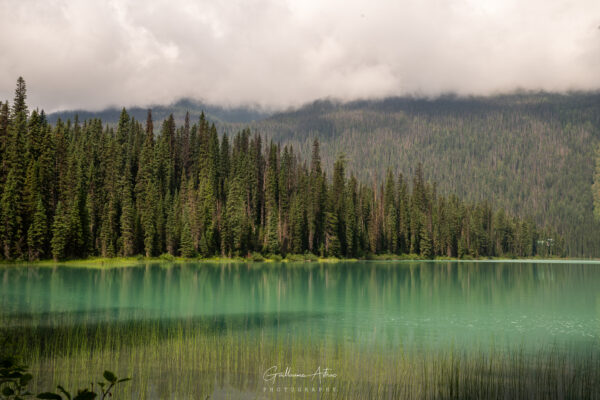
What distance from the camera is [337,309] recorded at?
38.9m

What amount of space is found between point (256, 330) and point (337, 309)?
1239 cm

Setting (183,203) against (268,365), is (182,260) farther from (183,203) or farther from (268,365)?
(268,365)

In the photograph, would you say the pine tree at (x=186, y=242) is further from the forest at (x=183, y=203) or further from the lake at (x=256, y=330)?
the lake at (x=256, y=330)

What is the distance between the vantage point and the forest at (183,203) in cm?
8800

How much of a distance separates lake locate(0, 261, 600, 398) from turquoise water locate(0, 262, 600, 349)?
10 cm

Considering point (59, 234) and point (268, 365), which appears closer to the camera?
point (268, 365)

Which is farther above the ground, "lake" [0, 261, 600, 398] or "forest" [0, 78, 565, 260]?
"forest" [0, 78, 565, 260]

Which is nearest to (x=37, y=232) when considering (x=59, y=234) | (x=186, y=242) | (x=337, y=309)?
(x=59, y=234)

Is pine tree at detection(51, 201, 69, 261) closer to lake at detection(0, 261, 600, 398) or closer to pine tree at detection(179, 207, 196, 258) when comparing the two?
pine tree at detection(179, 207, 196, 258)

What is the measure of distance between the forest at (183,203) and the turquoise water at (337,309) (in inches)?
1318

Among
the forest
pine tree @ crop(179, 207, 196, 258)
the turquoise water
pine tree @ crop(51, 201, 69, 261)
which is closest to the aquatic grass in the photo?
the turquoise water

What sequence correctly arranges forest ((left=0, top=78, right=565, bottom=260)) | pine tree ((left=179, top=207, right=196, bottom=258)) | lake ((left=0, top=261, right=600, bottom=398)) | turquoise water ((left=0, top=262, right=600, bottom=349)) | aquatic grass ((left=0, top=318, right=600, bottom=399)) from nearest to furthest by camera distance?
aquatic grass ((left=0, top=318, right=600, bottom=399)), lake ((left=0, top=261, right=600, bottom=398)), turquoise water ((left=0, top=262, right=600, bottom=349)), forest ((left=0, top=78, right=565, bottom=260)), pine tree ((left=179, top=207, right=196, bottom=258))

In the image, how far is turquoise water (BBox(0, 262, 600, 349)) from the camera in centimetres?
2780

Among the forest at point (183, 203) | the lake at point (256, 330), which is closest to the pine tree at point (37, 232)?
the forest at point (183, 203)
